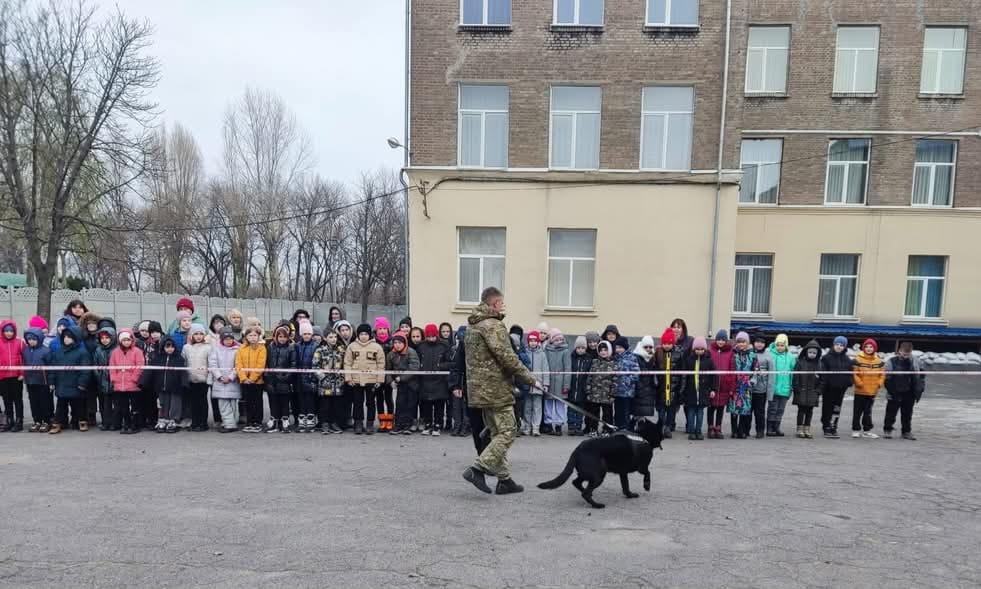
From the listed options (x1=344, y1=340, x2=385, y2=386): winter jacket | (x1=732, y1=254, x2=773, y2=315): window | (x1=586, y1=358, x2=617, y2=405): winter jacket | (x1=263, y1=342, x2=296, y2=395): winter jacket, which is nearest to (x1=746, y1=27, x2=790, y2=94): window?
(x1=732, y1=254, x2=773, y2=315): window

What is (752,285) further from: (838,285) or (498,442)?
(498,442)

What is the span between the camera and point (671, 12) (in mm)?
14430

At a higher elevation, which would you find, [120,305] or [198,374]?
[198,374]

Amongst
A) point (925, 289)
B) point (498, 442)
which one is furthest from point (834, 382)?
point (925, 289)

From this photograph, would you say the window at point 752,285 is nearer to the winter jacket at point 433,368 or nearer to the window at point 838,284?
the window at point 838,284

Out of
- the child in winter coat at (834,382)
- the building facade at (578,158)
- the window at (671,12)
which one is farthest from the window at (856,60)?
the child in winter coat at (834,382)

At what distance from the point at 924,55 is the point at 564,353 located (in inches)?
695

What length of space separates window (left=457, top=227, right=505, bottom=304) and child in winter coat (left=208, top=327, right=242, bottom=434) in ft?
25.6

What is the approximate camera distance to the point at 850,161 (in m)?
17.6

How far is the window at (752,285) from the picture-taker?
59.8 feet

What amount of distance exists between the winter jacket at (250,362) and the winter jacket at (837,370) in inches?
328

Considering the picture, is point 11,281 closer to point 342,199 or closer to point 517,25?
point 342,199

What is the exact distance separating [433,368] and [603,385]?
253 cm

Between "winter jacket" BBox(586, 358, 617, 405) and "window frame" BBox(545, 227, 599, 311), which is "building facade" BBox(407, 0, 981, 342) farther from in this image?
"winter jacket" BBox(586, 358, 617, 405)
